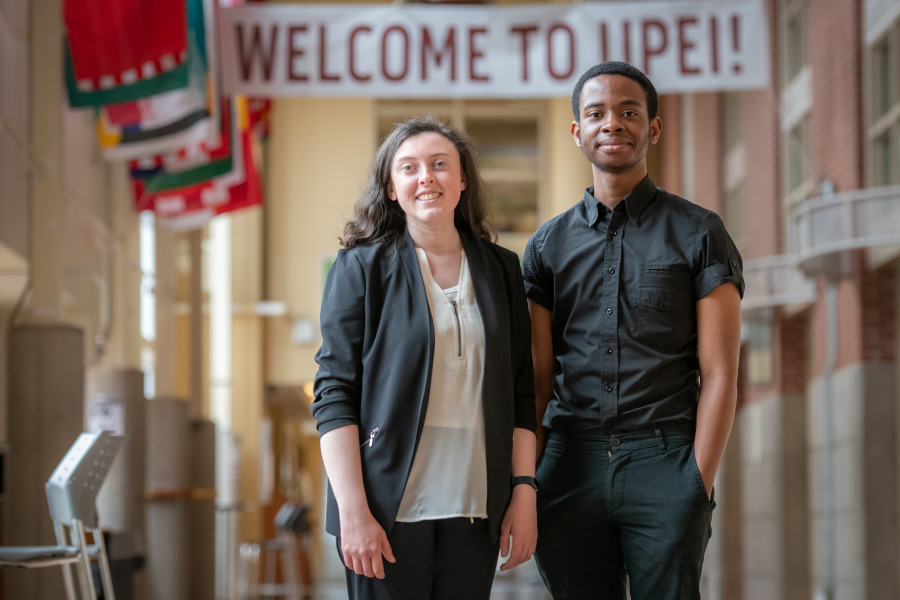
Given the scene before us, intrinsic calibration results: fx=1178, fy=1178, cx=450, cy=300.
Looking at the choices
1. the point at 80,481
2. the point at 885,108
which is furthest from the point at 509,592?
the point at 80,481

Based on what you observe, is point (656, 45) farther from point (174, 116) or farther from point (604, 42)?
point (174, 116)

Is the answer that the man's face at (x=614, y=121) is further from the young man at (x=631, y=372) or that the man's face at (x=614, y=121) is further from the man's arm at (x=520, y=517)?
the man's arm at (x=520, y=517)

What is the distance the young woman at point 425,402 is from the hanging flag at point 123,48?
546 cm

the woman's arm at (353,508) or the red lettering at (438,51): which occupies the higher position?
the red lettering at (438,51)

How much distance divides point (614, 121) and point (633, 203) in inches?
8.3

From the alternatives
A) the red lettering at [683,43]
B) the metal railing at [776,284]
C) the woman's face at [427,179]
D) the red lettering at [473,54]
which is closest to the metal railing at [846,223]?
the red lettering at [683,43]

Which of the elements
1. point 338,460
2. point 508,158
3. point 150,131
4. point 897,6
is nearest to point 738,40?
point 897,6

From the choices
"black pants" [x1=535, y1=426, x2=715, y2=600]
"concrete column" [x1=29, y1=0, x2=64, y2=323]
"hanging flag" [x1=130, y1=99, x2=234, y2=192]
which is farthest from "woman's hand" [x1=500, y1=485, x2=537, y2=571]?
"hanging flag" [x1=130, y1=99, x2=234, y2=192]

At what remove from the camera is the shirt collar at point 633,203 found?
9.02 feet

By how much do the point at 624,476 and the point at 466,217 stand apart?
2.27 feet

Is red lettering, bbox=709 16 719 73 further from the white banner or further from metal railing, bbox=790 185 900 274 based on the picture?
metal railing, bbox=790 185 900 274

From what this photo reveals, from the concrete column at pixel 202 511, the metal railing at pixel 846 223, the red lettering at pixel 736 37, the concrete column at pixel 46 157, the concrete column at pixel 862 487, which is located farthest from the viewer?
the concrete column at pixel 202 511

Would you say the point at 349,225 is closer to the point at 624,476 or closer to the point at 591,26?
the point at 624,476

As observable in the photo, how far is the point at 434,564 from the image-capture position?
244 centimetres
